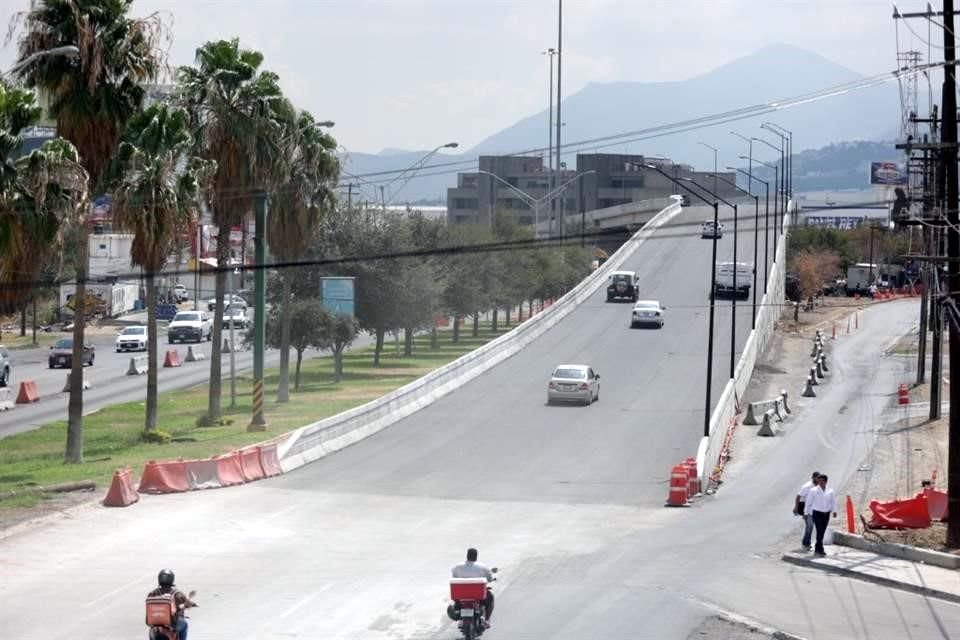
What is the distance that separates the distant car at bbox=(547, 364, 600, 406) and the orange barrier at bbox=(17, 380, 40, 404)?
20623mm

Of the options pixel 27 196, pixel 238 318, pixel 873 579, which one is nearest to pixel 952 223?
pixel 873 579

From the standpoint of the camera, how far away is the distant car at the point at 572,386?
169 feet

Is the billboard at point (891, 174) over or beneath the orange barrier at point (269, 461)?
over

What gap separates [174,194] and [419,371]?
29.4 meters

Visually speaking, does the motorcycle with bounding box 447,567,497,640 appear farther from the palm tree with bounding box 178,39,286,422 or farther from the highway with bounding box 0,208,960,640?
the palm tree with bounding box 178,39,286,422

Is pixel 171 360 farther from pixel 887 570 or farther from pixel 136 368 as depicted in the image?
pixel 887 570

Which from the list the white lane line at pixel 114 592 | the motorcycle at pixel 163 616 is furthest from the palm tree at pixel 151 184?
the motorcycle at pixel 163 616

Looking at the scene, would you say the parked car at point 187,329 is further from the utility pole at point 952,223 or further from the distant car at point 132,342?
the utility pole at point 952,223

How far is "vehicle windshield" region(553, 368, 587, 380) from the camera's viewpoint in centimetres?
5172

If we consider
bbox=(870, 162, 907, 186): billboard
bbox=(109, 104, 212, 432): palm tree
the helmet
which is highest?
bbox=(870, 162, 907, 186): billboard

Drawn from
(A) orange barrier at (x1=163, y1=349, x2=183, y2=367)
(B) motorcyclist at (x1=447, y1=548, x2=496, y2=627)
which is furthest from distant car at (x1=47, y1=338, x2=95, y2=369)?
(B) motorcyclist at (x1=447, y1=548, x2=496, y2=627)

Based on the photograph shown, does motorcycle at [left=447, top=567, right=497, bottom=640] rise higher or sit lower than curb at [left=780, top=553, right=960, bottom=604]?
higher

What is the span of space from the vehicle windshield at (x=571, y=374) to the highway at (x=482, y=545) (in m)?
1.81

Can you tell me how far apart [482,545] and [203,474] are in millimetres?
9159
